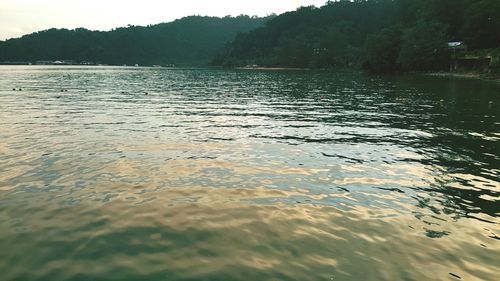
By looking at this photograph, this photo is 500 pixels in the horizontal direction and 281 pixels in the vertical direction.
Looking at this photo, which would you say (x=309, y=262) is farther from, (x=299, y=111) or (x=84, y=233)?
(x=299, y=111)

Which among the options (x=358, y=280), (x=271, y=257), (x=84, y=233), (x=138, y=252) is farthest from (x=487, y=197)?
(x=84, y=233)

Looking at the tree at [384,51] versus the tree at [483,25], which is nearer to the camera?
the tree at [483,25]

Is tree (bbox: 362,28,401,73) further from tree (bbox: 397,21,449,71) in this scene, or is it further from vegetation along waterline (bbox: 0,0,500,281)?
vegetation along waterline (bbox: 0,0,500,281)

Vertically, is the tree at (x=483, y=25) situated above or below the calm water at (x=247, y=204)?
above

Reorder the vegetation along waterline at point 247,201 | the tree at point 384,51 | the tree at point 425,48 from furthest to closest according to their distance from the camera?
the tree at point 384,51, the tree at point 425,48, the vegetation along waterline at point 247,201

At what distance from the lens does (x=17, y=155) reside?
65.4ft

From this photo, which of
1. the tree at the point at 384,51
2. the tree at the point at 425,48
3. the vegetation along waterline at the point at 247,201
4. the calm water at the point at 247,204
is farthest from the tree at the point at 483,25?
the calm water at the point at 247,204

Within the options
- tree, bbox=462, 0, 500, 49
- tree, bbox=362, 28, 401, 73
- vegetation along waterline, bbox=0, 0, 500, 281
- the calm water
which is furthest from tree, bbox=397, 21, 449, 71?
the calm water

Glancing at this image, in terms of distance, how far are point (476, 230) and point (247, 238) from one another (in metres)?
7.34

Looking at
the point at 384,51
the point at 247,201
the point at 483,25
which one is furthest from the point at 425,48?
the point at 247,201

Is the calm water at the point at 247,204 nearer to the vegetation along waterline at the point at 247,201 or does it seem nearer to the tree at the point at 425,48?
the vegetation along waterline at the point at 247,201

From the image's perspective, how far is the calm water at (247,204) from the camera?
9500 millimetres

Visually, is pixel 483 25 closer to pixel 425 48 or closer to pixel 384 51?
pixel 425 48

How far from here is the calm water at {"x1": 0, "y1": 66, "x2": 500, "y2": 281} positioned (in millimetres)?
9500
